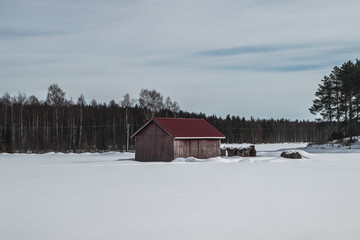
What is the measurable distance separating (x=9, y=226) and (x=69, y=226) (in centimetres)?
157

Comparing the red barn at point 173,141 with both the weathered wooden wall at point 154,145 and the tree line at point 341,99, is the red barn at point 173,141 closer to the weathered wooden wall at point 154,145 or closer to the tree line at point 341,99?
the weathered wooden wall at point 154,145

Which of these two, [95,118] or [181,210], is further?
[95,118]

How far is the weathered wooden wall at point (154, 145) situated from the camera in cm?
4172

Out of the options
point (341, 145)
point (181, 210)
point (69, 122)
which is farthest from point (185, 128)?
point (69, 122)

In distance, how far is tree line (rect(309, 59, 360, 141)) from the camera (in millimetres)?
62406

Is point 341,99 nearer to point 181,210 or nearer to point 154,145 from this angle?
point 154,145

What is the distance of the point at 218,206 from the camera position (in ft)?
45.3

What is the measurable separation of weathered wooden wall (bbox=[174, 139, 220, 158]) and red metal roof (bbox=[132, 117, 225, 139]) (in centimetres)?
53

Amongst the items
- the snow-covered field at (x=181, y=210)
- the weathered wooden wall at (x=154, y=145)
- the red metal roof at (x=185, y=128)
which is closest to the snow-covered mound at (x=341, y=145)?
the red metal roof at (x=185, y=128)

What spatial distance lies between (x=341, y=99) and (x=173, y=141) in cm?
4033

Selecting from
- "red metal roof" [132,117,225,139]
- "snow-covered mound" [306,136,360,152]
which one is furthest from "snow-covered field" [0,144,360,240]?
"snow-covered mound" [306,136,360,152]

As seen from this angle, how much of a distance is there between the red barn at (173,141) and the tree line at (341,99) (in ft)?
88.3

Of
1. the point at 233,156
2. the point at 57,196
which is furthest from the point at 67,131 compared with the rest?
the point at 57,196

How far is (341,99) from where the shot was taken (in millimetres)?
69812
